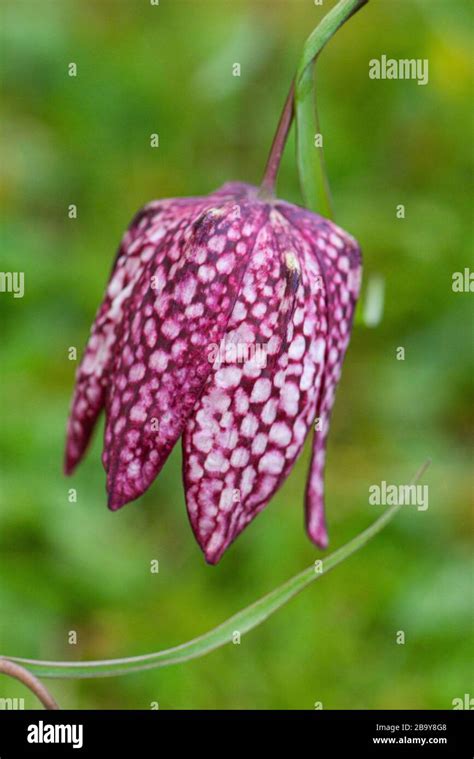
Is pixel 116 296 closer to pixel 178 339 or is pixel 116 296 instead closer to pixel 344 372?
pixel 178 339

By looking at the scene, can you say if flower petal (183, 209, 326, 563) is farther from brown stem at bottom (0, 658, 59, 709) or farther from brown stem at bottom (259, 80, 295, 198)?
brown stem at bottom (0, 658, 59, 709)

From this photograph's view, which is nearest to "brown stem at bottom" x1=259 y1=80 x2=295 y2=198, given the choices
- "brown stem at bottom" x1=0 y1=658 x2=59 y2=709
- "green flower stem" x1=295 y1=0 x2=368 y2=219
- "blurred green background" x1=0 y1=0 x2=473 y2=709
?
"green flower stem" x1=295 y1=0 x2=368 y2=219

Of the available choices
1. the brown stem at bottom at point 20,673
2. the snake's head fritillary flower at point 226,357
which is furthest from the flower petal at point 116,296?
the brown stem at bottom at point 20,673

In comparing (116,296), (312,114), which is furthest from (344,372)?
(312,114)

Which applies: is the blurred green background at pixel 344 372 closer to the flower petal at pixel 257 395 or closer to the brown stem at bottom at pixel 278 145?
the flower petal at pixel 257 395

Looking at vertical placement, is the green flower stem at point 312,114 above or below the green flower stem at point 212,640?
above
